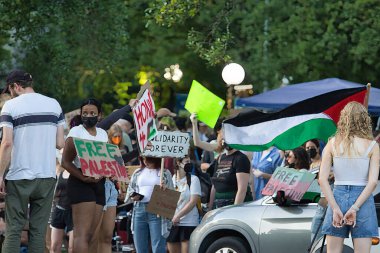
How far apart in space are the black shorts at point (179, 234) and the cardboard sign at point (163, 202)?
28.2 inches

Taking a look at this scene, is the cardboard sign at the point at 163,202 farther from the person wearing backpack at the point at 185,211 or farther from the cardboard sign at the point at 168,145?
the person wearing backpack at the point at 185,211

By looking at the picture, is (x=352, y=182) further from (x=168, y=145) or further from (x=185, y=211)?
(x=185, y=211)

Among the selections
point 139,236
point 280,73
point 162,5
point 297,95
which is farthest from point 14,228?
point 280,73

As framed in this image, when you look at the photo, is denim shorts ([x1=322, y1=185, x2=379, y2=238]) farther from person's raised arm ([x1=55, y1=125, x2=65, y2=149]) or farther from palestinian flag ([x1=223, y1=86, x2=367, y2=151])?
palestinian flag ([x1=223, y1=86, x2=367, y2=151])

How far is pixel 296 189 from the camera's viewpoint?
1382cm

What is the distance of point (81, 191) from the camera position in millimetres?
12703

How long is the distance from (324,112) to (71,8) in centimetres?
853

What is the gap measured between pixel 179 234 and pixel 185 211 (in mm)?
315

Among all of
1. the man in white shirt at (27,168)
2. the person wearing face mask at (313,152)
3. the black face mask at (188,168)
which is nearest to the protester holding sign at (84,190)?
the man in white shirt at (27,168)

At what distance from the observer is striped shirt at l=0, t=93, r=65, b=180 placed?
12.0 meters

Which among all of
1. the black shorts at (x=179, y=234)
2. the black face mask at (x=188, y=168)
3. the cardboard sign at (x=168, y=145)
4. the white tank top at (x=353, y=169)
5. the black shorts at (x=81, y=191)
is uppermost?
the white tank top at (x=353, y=169)

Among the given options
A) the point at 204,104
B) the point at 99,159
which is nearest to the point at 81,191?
the point at 99,159

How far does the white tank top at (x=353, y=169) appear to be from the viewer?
35.7 ft

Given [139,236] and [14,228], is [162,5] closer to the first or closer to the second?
[139,236]
